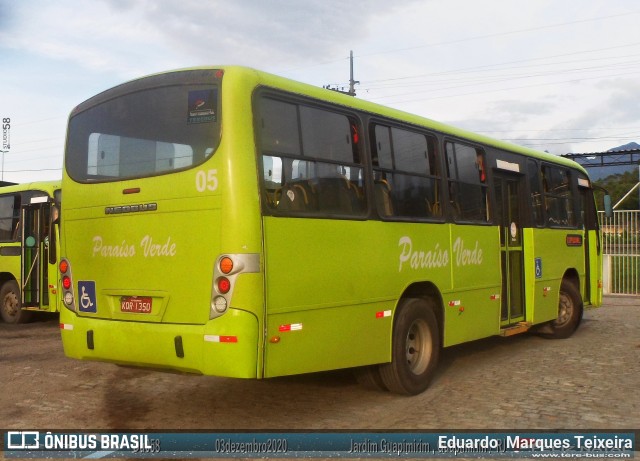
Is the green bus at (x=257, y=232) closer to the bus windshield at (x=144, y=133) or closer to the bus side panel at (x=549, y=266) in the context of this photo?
the bus windshield at (x=144, y=133)

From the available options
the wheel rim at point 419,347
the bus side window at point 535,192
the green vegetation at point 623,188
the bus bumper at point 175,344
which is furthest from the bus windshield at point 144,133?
the green vegetation at point 623,188

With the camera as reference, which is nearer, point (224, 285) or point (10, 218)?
point (224, 285)

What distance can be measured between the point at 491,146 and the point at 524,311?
246 cm

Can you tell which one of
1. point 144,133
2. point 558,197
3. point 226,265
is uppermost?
point 144,133

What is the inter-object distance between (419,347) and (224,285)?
298 centimetres

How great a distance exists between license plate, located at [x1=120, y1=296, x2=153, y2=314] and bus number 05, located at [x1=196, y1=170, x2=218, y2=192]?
1.11 m

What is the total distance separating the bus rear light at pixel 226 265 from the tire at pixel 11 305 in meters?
10.5

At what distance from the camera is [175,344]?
5.77 meters

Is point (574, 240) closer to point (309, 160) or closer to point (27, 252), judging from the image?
point (309, 160)

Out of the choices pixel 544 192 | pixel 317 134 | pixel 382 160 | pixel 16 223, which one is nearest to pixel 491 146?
pixel 544 192

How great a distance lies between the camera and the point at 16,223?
48.0 feet

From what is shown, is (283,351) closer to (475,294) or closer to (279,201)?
(279,201)

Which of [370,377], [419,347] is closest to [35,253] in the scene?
A: [370,377]

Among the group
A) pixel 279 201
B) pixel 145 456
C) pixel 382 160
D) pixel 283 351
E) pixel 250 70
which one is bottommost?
pixel 145 456
